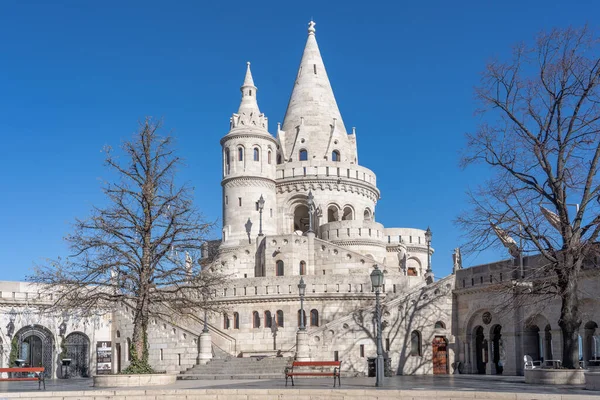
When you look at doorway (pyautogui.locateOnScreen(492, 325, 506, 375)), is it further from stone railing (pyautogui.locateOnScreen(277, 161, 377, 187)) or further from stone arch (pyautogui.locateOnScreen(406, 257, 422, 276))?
stone railing (pyautogui.locateOnScreen(277, 161, 377, 187))

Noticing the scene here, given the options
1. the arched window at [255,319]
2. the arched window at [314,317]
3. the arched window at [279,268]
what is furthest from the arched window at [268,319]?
the arched window at [279,268]

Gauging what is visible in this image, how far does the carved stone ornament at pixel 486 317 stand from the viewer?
115ft

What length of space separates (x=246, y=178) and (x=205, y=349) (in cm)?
1802

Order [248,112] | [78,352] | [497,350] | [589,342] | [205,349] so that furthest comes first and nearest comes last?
[248,112] < [78,352] < [205,349] < [497,350] < [589,342]

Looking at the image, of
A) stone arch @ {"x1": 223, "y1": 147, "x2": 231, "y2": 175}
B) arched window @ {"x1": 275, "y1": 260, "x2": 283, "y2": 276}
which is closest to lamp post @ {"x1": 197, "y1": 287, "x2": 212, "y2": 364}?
arched window @ {"x1": 275, "y1": 260, "x2": 283, "y2": 276}

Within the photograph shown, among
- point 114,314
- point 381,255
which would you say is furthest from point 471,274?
point 114,314

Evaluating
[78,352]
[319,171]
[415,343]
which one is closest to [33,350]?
[78,352]

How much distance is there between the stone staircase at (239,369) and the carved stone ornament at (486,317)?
892 centimetres

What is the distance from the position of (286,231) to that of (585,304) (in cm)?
2837

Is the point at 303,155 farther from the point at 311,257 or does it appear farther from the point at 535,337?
the point at 535,337

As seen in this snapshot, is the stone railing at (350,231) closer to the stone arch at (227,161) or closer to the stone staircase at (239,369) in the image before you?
the stone arch at (227,161)

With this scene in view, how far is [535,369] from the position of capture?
78.6ft

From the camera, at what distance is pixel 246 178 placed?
52938 millimetres

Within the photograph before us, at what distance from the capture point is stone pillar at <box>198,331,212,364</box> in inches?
1449
